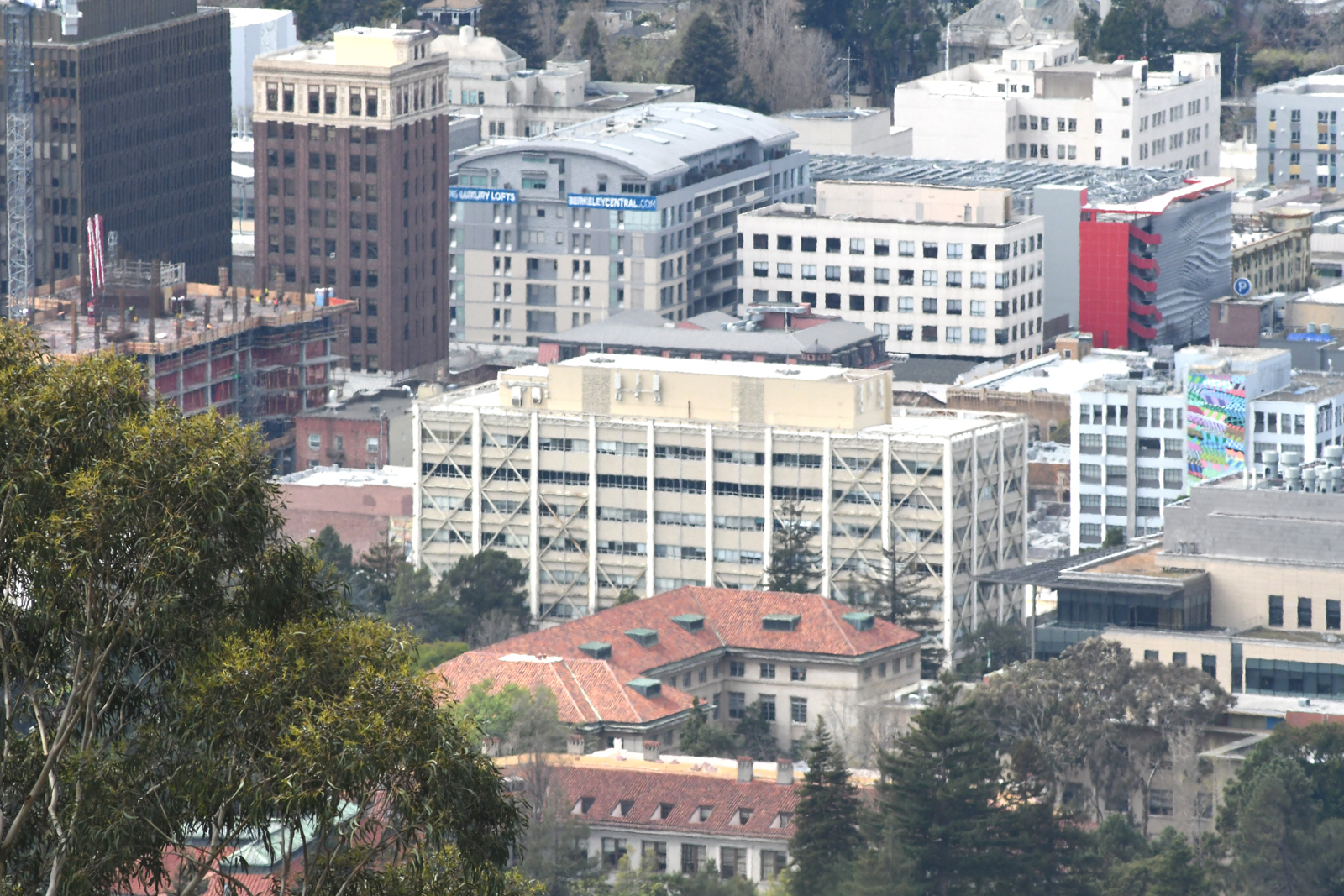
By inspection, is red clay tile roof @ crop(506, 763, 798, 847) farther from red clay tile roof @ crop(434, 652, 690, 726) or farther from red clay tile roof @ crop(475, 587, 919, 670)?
red clay tile roof @ crop(475, 587, 919, 670)

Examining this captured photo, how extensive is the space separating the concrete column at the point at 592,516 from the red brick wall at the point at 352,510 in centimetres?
1958

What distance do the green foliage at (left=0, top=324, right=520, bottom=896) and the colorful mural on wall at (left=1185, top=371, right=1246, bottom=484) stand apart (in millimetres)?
142090

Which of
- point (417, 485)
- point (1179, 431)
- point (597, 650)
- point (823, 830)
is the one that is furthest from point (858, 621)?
point (1179, 431)

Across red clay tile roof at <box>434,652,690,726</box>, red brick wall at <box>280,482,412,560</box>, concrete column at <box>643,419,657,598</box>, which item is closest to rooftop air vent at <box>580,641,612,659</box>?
red clay tile roof at <box>434,652,690,726</box>

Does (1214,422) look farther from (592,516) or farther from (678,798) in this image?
(678,798)

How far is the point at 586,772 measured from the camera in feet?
420

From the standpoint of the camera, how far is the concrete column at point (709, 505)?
169125 mm

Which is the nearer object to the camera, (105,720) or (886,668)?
(105,720)

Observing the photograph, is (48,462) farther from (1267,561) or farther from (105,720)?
(1267,561)

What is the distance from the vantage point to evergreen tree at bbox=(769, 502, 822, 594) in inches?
6476

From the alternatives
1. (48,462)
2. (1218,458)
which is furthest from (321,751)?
(1218,458)

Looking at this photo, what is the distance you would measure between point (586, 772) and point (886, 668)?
Answer: 26.1 m

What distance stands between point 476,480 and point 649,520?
9.53 meters

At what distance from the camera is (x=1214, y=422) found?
182 m
